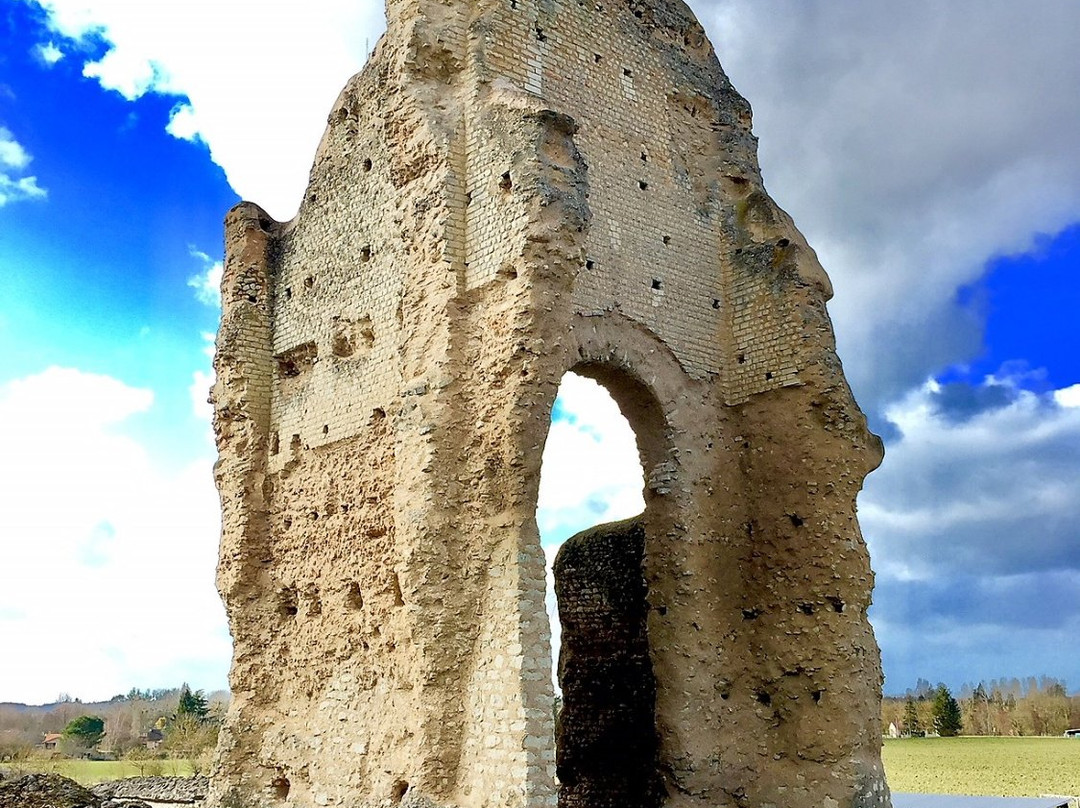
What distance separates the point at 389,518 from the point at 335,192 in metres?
4.08

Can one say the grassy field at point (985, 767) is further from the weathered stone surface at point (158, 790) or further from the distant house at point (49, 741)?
the distant house at point (49, 741)

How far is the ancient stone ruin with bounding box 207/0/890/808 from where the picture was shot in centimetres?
786

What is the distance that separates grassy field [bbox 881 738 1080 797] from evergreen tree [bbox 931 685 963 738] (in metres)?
3.38

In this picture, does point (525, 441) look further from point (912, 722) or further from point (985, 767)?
point (912, 722)

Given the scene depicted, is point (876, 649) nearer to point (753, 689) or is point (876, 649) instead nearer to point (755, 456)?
point (753, 689)

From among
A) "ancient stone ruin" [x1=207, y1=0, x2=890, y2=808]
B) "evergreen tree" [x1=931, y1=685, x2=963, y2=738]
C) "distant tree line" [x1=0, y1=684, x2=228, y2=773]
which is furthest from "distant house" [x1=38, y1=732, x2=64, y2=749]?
"evergreen tree" [x1=931, y1=685, x2=963, y2=738]

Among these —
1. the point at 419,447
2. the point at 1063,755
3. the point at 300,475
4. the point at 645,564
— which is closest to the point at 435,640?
the point at 419,447

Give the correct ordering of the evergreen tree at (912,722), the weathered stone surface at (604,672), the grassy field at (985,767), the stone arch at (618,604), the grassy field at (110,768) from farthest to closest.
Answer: the evergreen tree at (912,722) < the grassy field at (110,768) < the grassy field at (985,767) < the weathered stone surface at (604,672) < the stone arch at (618,604)

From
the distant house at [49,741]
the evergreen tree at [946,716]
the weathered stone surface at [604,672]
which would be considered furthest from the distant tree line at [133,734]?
the evergreen tree at [946,716]

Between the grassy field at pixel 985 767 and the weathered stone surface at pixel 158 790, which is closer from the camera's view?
the weathered stone surface at pixel 158 790

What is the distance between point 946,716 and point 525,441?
4242cm

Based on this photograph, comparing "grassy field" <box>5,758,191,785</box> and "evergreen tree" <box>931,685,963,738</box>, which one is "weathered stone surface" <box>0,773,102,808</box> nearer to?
"grassy field" <box>5,758,191,785</box>

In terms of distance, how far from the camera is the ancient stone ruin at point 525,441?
7863 mm

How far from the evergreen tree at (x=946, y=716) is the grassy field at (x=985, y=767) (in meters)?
3.38
